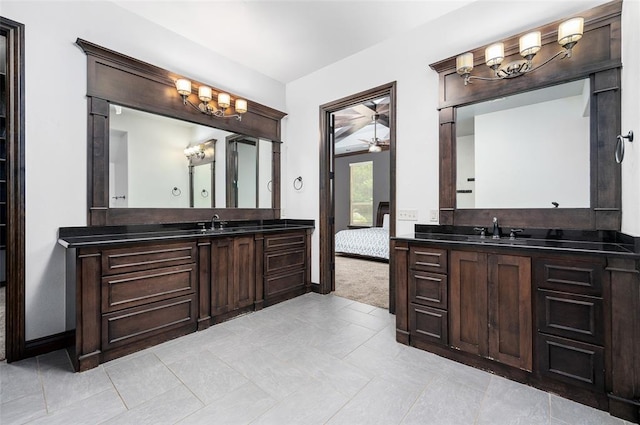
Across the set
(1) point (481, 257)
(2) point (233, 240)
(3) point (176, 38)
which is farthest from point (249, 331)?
(3) point (176, 38)

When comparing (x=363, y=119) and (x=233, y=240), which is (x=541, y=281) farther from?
(x=363, y=119)

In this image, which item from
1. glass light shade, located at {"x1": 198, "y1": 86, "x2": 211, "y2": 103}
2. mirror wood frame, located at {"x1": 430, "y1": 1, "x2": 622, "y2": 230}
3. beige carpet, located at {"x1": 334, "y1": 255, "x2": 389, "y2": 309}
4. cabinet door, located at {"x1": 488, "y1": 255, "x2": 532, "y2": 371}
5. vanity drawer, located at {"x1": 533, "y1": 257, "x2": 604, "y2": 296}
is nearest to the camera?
vanity drawer, located at {"x1": 533, "y1": 257, "x2": 604, "y2": 296}

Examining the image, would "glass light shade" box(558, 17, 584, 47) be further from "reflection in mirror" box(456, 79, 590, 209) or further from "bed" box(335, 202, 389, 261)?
"bed" box(335, 202, 389, 261)

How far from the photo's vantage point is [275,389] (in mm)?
1753

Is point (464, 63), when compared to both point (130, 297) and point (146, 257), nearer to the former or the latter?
point (146, 257)

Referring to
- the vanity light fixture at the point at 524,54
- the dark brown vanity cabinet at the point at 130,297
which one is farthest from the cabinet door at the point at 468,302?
the dark brown vanity cabinet at the point at 130,297

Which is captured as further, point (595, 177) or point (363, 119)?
point (363, 119)

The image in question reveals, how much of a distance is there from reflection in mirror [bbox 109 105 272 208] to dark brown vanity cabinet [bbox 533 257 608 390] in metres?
3.19

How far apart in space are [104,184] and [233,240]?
4.04ft

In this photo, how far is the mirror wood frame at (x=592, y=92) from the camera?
1962 millimetres

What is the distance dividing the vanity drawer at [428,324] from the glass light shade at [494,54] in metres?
2.04

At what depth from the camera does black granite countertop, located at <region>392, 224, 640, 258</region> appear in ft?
5.37

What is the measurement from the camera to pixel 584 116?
2.11 metres

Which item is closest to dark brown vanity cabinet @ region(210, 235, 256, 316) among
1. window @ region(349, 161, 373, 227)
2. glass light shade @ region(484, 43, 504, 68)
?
glass light shade @ region(484, 43, 504, 68)
